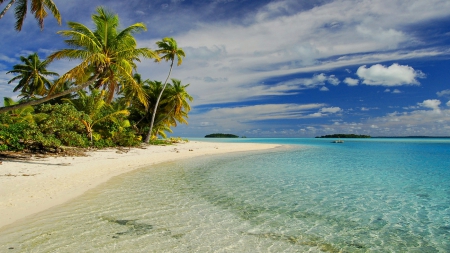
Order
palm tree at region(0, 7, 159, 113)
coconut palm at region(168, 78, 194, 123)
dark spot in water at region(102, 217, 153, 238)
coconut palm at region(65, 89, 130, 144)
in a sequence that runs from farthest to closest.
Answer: coconut palm at region(168, 78, 194, 123) → coconut palm at region(65, 89, 130, 144) → palm tree at region(0, 7, 159, 113) → dark spot in water at region(102, 217, 153, 238)

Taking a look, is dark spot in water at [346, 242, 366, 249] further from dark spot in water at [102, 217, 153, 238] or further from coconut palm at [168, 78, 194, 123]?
coconut palm at [168, 78, 194, 123]

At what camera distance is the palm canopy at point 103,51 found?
11.5 meters

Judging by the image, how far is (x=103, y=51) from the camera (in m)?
12.6

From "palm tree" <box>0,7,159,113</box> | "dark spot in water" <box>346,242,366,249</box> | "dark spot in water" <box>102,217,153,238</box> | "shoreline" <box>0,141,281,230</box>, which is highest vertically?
"palm tree" <box>0,7,159,113</box>

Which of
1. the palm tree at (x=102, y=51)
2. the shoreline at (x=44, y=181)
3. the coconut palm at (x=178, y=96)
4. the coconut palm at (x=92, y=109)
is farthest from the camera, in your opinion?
the coconut palm at (x=178, y=96)

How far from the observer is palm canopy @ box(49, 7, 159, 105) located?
454 inches

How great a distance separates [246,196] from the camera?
25.1 feet

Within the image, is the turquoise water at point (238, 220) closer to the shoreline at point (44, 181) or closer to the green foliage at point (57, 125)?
the shoreline at point (44, 181)

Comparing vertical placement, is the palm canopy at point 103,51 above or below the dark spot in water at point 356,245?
above

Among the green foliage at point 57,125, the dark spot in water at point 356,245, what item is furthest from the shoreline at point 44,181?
the dark spot in water at point 356,245

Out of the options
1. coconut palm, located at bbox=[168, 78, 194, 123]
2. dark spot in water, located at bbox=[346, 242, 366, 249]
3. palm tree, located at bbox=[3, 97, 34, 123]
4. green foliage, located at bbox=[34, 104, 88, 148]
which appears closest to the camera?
dark spot in water, located at bbox=[346, 242, 366, 249]

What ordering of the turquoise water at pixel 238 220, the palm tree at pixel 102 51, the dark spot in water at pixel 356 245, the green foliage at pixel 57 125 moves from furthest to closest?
the green foliage at pixel 57 125
the palm tree at pixel 102 51
the dark spot in water at pixel 356 245
the turquoise water at pixel 238 220

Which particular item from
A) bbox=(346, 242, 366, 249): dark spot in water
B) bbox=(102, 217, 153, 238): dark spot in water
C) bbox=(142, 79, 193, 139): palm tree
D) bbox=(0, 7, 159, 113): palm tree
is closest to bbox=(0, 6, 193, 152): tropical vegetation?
bbox=(0, 7, 159, 113): palm tree

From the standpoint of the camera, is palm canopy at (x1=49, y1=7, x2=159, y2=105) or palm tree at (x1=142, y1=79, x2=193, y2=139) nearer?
palm canopy at (x1=49, y1=7, x2=159, y2=105)
